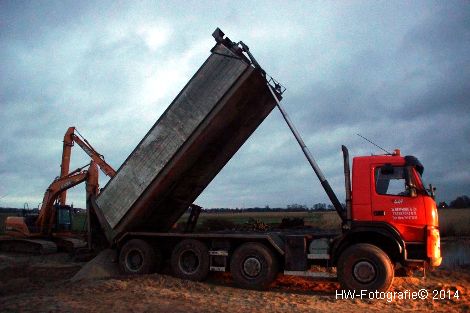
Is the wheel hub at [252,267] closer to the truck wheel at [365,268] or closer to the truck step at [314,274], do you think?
the truck step at [314,274]

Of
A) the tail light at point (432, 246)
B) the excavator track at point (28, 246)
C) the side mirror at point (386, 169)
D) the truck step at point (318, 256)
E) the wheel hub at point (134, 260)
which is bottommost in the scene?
the excavator track at point (28, 246)

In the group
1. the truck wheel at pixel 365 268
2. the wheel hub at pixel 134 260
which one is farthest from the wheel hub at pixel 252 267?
the wheel hub at pixel 134 260

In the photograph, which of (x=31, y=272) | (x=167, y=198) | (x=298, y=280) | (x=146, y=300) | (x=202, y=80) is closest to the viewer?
(x=146, y=300)

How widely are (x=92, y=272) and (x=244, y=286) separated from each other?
4.35 m

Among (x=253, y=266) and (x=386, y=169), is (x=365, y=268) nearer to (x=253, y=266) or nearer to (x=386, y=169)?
(x=386, y=169)

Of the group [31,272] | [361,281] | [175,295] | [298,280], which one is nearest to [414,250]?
[361,281]

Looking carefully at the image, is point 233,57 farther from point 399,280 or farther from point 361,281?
point 399,280

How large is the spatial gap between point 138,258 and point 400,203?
6.91m

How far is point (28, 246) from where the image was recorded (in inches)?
768

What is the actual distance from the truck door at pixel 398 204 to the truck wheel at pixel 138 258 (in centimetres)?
584

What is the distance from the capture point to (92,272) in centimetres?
1163

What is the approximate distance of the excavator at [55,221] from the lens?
1794 cm

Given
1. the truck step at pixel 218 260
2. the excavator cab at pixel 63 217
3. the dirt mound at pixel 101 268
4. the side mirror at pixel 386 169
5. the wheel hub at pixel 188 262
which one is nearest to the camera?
the side mirror at pixel 386 169

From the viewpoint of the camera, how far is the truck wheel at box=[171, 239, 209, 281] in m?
Result: 10.8
